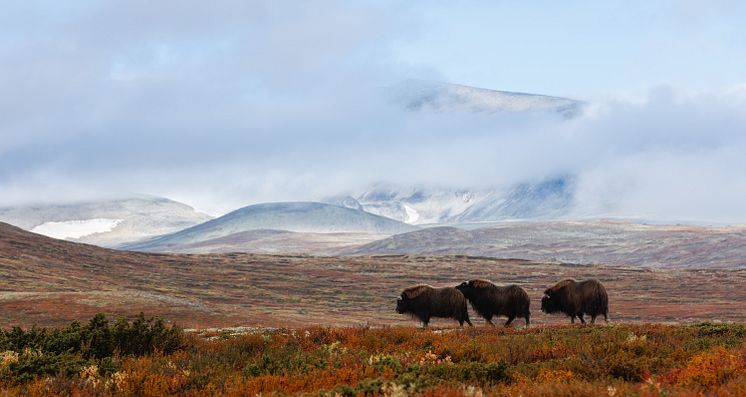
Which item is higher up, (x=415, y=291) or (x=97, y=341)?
(x=97, y=341)

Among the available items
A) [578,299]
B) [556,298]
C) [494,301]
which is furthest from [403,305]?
[578,299]

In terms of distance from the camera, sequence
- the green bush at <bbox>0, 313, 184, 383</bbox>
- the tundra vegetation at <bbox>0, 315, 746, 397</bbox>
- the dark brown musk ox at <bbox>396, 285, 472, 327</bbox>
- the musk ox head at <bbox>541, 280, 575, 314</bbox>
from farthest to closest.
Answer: the musk ox head at <bbox>541, 280, 575, 314</bbox> < the dark brown musk ox at <bbox>396, 285, 472, 327</bbox> < the green bush at <bbox>0, 313, 184, 383</bbox> < the tundra vegetation at <bbox>0, 315, 746, 397</bbox>

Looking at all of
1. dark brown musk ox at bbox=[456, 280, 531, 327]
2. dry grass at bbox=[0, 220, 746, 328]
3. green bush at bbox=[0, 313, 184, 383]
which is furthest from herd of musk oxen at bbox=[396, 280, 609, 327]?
dry grass at bbox=[0, 220, 746, 328]

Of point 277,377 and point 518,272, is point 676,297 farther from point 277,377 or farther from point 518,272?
point 277,377

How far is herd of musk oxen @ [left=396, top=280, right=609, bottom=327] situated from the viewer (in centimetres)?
2855

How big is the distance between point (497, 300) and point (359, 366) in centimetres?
1808

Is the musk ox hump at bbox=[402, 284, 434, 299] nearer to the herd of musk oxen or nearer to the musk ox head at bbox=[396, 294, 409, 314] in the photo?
the herd of musk oxen

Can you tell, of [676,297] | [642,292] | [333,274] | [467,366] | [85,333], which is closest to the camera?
[467,366]

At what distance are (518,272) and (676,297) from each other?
43.8 meters

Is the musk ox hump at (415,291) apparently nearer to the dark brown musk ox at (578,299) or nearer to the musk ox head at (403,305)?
the musk ox head at (403,305)

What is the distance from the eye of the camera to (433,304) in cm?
2875

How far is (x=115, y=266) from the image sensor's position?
106m

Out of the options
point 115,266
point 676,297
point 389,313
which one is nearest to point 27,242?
point 115,266

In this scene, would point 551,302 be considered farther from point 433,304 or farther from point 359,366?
point 359,366
